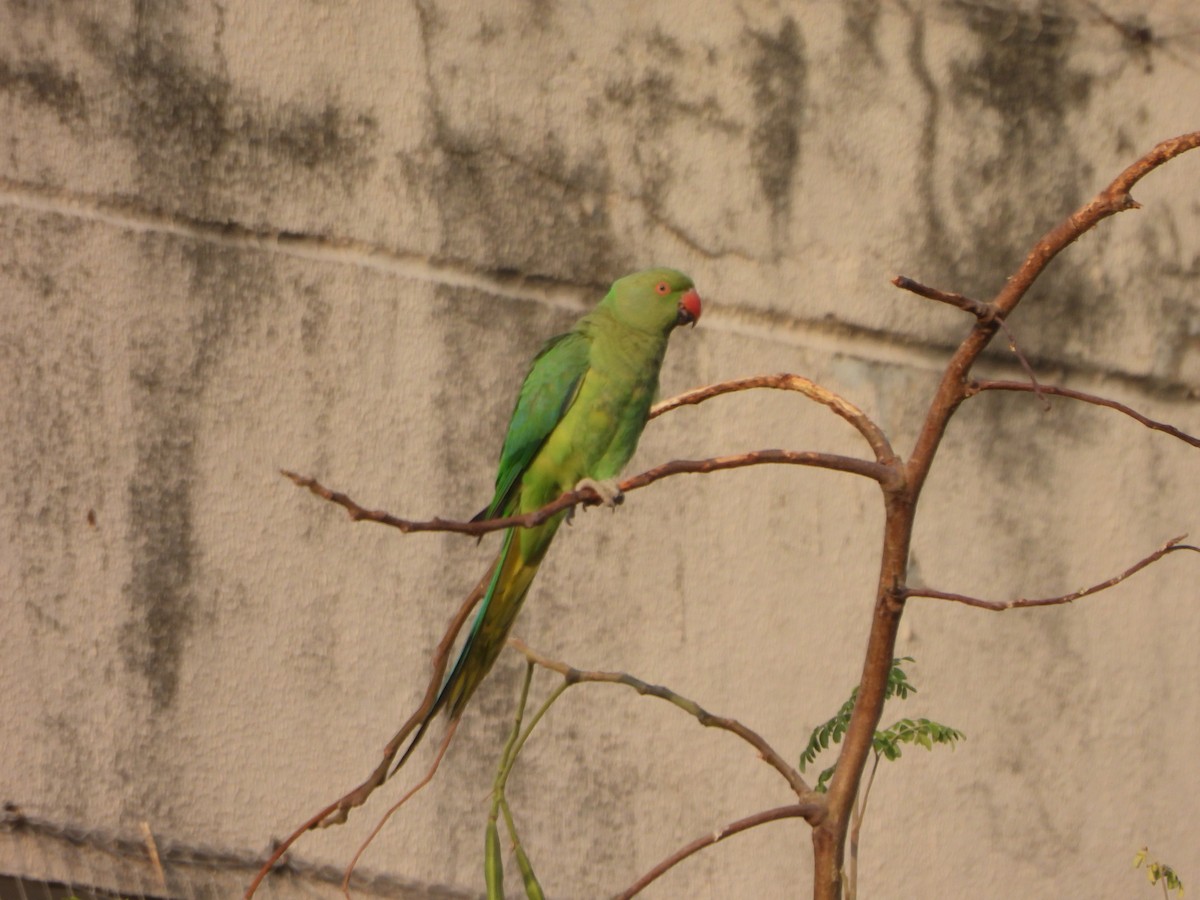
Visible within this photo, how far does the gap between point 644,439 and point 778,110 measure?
33.0 inches

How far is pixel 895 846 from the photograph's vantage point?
9.23 ft

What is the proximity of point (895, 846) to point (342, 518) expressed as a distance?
135 centimetres

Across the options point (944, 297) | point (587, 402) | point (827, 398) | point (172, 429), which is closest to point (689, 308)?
point (587, 402)

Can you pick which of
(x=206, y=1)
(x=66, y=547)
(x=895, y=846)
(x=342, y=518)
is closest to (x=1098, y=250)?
(x=895, y=846)

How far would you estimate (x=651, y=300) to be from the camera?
2.50 meters

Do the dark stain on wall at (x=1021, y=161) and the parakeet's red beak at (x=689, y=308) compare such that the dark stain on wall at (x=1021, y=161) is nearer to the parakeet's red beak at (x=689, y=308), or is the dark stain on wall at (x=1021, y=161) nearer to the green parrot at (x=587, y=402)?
the parakeet's red beak at (x=689, y=308)

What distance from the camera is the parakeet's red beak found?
2.56 meters

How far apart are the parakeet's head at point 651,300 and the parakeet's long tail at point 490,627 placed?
1.86 ft

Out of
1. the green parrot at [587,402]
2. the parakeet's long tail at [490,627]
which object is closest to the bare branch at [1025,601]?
the parakeet's long tail at [490,627]

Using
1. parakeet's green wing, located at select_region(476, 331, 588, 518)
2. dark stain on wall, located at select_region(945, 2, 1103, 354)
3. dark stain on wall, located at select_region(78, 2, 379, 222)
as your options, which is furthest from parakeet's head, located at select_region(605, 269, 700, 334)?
dark stain on wall, located at select_region(945, 2, 1103, 354)

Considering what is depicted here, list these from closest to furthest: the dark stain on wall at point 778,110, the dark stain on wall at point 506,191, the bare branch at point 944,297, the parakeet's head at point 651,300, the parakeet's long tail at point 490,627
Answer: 1. the bare branch at point 944,297
2. the parakeet's long tail at point 490,627
3. the parakeet's head at point 651,300
4. the dark stain on wall at point 506,191
5. the dark stain on wall at point 778,110

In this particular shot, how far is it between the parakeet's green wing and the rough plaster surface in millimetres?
378

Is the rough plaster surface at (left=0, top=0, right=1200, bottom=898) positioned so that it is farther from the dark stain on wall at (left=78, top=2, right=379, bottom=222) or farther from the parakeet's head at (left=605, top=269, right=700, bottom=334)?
the parakeet's head at (left=605, top=269, right=700, bottom=334)

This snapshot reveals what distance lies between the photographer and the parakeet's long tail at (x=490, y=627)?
2.00 metres
